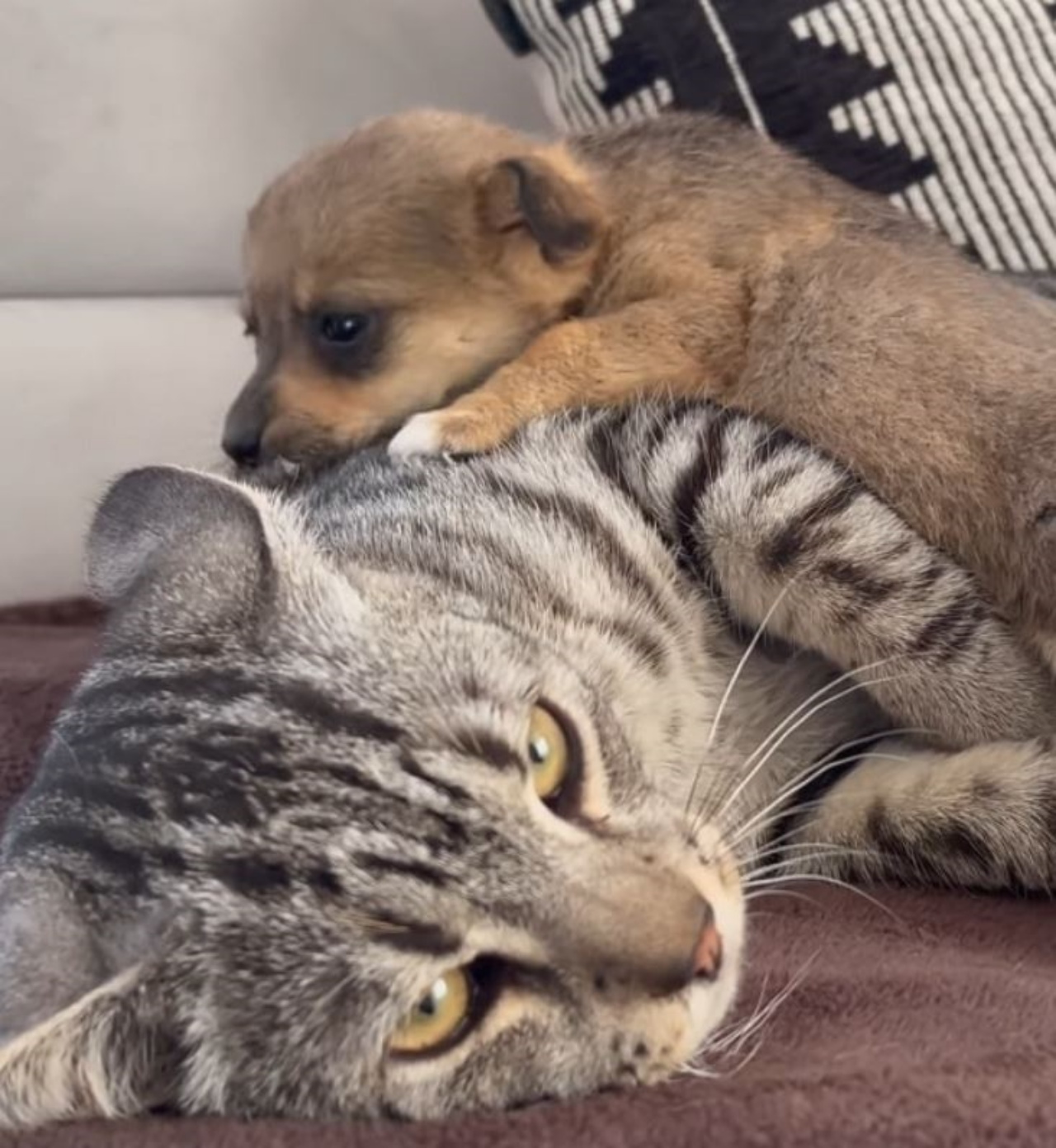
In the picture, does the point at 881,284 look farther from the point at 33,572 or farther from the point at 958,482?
the point at 33,572

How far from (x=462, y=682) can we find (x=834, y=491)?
17.9 inches

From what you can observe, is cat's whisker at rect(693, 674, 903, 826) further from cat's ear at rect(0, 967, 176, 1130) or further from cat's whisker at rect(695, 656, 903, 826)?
cat's ear at rect(0, 967, 176, 1130)

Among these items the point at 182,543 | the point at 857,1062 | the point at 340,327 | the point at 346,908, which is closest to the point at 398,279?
the point at 340,327

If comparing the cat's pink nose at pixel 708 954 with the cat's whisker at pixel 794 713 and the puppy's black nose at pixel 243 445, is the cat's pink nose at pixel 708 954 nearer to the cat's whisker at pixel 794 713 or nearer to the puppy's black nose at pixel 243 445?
the cat's whisker at pixel 794 713

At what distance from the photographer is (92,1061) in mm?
929

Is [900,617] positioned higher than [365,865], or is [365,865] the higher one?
[365,865]

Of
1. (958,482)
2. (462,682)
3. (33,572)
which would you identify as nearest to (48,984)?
(462,682)

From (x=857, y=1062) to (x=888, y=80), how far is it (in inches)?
50.5

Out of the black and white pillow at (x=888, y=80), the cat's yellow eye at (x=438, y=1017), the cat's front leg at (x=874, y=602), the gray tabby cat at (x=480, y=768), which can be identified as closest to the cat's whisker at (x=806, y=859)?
the gray tabby cat at (x=480, y=768)

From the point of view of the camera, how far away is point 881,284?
1.55 meters

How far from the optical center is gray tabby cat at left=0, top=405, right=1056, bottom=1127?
947mm

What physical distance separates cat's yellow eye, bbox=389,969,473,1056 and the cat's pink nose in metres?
0.15

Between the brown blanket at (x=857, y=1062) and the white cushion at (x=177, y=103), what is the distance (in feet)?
4.48

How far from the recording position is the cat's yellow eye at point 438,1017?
37.6 inches
